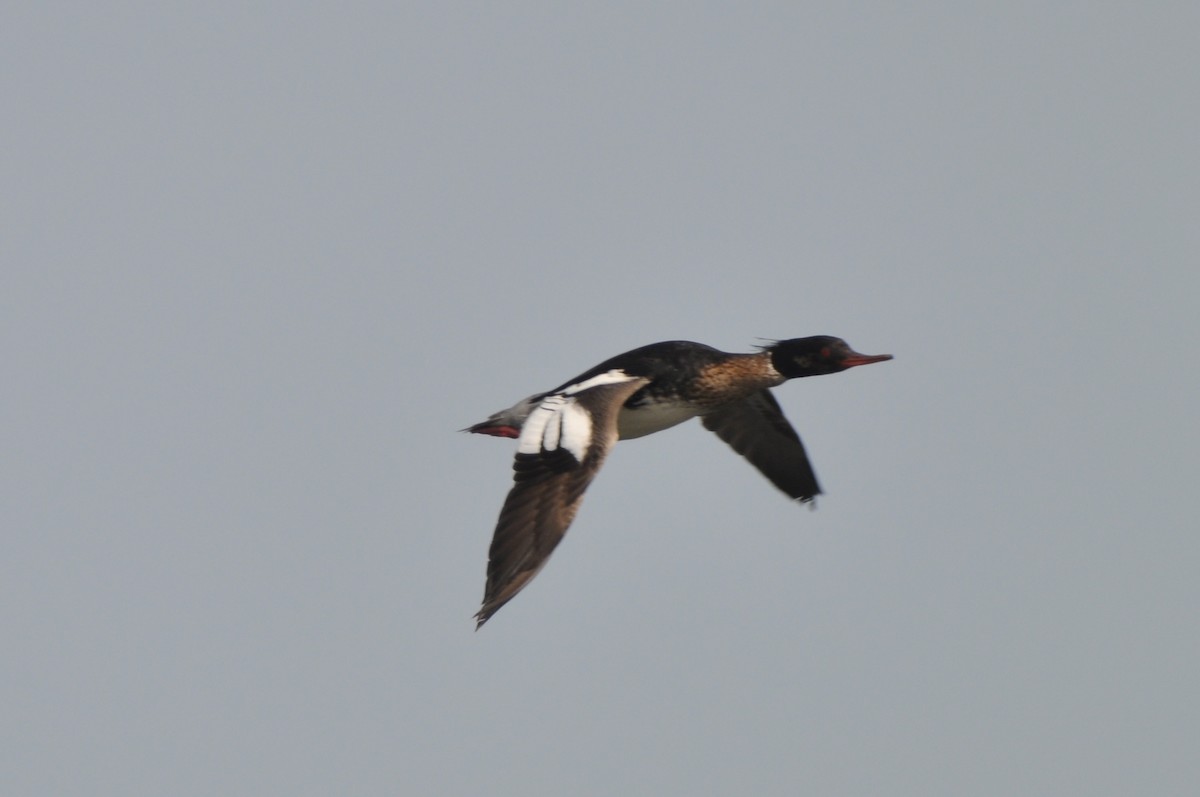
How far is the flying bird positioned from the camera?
13.7 m

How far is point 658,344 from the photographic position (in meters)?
17.0

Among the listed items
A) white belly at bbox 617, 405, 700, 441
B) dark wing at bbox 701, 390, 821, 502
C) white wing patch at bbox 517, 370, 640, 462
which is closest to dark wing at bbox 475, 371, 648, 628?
white wing patch at bbox 517, 370, 640, 462

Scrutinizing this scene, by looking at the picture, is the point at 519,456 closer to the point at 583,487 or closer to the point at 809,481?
the point at 583,487

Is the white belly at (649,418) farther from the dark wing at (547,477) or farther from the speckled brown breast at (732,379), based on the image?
the dark wing at (547,477)

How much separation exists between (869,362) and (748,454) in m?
2.39

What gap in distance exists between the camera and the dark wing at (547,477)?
528 inches

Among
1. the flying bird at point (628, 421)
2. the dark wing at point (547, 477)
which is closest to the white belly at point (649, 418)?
the flying bird at point (628, 421)

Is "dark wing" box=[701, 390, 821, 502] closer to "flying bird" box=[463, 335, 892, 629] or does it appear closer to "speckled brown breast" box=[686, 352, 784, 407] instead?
"flying bird" box=[463, 335, 892, 629]

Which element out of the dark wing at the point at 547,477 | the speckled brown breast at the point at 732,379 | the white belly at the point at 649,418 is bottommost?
the dark wing at the point at 547,477

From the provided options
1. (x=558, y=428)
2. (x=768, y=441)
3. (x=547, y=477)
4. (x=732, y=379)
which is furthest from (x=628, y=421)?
(x=768, y=441)

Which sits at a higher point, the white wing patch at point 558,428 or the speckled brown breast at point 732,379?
the speckled brown breast at point 732,379

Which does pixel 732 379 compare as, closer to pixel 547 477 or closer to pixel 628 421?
pixel 628 421

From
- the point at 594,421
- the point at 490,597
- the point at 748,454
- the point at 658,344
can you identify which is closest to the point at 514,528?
the point at 490,597

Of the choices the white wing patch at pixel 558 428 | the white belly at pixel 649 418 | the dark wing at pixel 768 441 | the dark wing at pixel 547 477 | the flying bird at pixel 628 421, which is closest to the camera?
the dark wing at pixel 547 477
